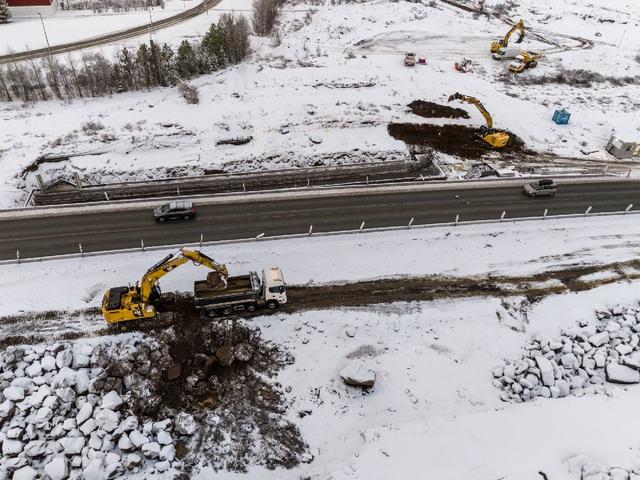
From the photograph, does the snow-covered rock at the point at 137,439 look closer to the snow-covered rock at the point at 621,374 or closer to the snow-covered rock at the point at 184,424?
the snow-covered rock at the point at 184,424

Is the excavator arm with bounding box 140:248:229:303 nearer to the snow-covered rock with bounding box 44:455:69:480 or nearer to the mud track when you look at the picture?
the mud track

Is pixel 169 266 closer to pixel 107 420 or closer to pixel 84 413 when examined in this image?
pixel 107 420

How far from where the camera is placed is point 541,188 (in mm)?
42531

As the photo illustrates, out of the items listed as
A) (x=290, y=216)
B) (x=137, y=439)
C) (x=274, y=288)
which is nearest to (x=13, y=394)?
(x=137, y=439)

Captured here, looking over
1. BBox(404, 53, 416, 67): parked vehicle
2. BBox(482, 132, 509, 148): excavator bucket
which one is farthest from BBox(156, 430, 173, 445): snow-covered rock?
BBox(404, 53, 416, 67): parked vehicle

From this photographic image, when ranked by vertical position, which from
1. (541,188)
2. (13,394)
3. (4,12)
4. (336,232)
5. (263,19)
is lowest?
(13,394)

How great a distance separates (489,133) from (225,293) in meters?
38.1

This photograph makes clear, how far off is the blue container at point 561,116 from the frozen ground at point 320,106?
941 mm

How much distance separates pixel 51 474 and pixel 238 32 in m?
61.2

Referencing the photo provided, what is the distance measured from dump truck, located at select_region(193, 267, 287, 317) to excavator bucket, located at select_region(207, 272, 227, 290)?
0.86ft

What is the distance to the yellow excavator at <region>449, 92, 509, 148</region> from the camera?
49.8 metres

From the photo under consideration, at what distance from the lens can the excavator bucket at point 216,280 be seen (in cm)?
2933

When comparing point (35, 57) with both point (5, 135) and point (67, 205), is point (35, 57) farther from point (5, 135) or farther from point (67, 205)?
point (67, 205)

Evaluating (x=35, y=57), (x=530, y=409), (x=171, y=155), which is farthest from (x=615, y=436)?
(x=35, y=57)
